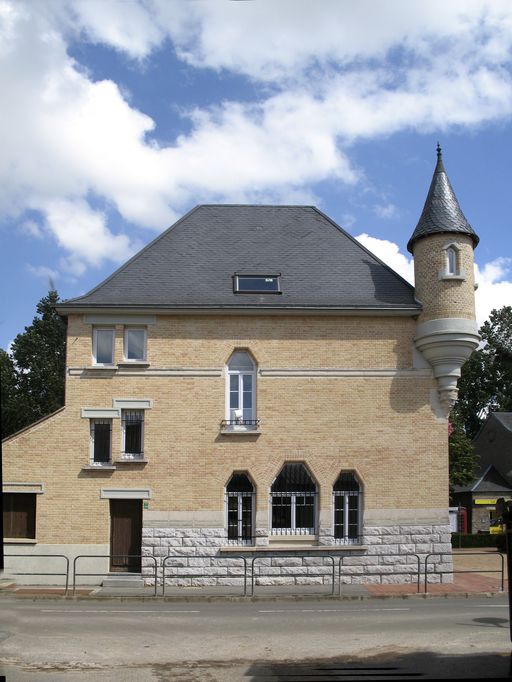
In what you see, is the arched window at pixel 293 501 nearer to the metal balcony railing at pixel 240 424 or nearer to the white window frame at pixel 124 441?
the metal balcony railing at pixel 240 424

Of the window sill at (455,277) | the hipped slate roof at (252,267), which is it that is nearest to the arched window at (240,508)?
the hipped slate roof at (252,267)

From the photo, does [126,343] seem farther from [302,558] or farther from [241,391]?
[302,558]

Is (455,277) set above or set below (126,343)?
above

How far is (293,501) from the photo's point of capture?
765 inches

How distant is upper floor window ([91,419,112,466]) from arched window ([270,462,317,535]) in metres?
4.35

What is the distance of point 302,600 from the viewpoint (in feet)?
54.9

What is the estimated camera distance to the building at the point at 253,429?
1902 cm

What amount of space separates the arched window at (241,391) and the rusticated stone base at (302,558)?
2.80 metres

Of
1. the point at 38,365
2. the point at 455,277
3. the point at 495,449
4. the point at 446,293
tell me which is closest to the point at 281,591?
the point at 446,293

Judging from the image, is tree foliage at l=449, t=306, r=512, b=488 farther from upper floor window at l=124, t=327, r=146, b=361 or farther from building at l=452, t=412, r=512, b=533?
upper floor window at l=124, t=327, r=146, b=361

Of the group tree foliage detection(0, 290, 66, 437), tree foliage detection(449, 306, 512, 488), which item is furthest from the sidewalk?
tree foliage detection(449, 306, 512, 488)

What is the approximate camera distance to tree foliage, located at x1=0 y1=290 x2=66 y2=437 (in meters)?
36.6

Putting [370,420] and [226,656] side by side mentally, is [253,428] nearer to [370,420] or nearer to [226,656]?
[370,420]

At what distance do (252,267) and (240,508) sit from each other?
6.57 metres
